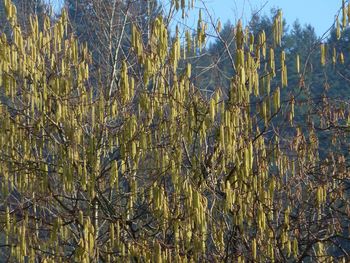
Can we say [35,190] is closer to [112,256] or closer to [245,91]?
[112,256]

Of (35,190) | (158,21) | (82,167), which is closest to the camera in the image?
(158,21)

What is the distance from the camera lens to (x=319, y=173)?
280 inches

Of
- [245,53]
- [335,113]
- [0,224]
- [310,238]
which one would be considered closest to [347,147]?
[335,113]

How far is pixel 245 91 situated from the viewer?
6.35 metres

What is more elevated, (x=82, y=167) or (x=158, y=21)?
(x=158, y=21)

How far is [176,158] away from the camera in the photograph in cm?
643

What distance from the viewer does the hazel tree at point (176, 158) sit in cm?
634

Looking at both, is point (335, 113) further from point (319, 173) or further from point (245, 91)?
point (245, 91)

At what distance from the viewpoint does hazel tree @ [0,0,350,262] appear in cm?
634

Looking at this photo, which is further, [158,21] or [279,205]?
[279,205]

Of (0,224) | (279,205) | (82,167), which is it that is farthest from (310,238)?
(0,224)

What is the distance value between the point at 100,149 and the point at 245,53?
1576mm

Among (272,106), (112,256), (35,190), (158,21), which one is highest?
(158,21)

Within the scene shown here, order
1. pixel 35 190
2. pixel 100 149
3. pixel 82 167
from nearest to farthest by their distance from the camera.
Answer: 1. pixel 82 167
2. pixel 35 190
3. pixel 100 149
